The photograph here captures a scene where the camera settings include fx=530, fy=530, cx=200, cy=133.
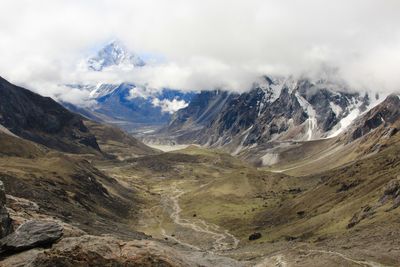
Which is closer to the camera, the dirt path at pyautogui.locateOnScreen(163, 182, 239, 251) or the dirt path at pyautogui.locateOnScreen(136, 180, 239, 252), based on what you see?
the dirt path at pyautogui.locateOnScreen(163, 182, 239, 251)

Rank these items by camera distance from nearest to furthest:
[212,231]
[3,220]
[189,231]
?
[3,220] → [189,231] → [212,231]

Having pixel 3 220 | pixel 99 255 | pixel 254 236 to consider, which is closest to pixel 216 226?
pixel 254 236

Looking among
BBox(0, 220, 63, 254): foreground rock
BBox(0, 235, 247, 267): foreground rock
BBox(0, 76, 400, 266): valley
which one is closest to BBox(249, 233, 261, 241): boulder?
BBox(0, 76, 400, 266): valley

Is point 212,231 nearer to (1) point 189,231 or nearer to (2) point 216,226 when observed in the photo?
(1) point 189,231

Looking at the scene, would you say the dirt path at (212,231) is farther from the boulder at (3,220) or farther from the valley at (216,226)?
the boulder at (3,220)

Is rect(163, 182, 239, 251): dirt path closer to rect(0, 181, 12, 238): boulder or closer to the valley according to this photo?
the valley

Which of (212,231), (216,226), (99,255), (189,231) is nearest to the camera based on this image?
(99,255)

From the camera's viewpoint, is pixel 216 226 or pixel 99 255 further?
pixel 216 226

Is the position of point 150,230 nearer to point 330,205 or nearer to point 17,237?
point 330,205

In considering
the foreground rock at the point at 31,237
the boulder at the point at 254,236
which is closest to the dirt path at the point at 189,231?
the boulder at the point at 254,236
